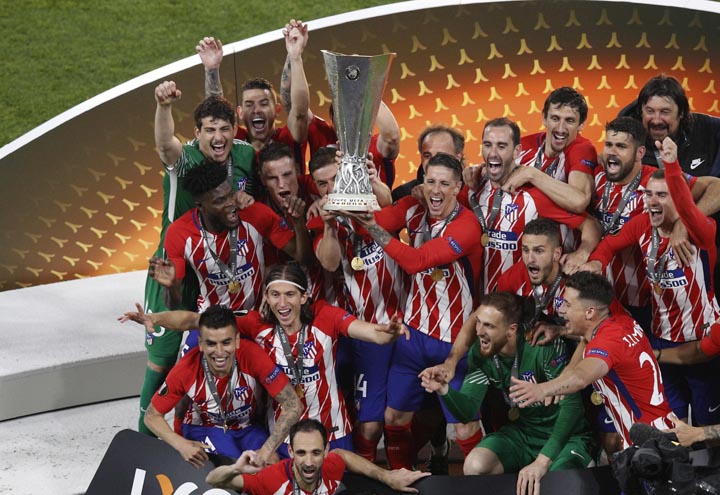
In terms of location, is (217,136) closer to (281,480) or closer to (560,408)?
(281,480)

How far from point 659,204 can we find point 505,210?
73 centimetres

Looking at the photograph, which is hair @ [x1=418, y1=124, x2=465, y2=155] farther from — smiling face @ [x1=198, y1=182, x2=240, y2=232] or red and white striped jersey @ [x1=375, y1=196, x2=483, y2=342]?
smiling face @ [x1=198, y1=182, x2=240, y2=232]

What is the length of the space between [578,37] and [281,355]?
319 cm

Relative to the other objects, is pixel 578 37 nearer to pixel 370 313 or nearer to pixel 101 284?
pixel 370 313

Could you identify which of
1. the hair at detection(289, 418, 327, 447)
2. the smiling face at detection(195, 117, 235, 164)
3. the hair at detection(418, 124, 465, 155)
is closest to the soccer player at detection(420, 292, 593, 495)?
the hair at detection(289, 418, 327, 447)

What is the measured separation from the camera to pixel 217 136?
Result: 6.00 metres

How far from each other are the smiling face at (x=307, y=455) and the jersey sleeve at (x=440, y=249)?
908 mm

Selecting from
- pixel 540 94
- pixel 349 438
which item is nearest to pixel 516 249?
pixel 349 438

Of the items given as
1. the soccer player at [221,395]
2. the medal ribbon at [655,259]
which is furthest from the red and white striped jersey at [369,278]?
the medal ribbon at [655,259]

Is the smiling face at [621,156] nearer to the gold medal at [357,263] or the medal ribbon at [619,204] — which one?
the medal ribbon at [619,204]

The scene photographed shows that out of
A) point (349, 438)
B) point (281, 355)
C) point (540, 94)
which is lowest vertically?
point (349, 438)

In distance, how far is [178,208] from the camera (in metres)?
6.29

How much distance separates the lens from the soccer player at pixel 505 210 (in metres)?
5.75

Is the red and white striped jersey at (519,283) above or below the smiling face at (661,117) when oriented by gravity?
below
